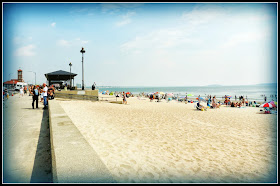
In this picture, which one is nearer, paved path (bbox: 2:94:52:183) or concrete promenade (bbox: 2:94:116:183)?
Answer: concrete promenade (bbox: 2:94:116:183)

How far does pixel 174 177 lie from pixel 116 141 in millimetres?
2545

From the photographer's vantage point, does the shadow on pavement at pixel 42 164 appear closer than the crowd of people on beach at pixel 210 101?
Yes

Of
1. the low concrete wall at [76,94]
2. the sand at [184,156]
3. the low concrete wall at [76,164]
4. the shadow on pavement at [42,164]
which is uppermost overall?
the low concrete wall at [76,94]

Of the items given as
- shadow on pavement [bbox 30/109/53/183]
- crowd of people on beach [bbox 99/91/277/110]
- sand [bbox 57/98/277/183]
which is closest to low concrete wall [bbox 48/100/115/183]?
shadow on pavement [bbox 30/109/53/183]

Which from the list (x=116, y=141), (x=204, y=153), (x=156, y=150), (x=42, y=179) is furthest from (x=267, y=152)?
(x=42, y=179)

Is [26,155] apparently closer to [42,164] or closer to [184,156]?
[42,164]

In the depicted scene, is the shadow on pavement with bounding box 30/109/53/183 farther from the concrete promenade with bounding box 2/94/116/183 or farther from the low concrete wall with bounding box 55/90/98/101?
the low concrete wall with bounding box 55/90/98/101

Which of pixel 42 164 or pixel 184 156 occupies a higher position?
pixel 42 164

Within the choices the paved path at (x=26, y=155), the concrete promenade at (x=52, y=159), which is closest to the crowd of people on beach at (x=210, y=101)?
the concrete promenade at (x=52, y=159)

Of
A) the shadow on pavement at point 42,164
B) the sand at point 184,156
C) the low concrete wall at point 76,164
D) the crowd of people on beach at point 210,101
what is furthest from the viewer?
the crowd of people on beach at point 210,101

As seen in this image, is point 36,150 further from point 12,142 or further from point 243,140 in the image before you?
point 243,140

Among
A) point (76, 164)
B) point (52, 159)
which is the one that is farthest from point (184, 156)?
point (52, 159)

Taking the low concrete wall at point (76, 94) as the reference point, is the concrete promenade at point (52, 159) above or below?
below

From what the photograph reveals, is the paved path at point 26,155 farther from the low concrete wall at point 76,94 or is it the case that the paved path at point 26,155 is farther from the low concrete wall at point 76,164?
the low concrete wall at point 76,94
